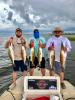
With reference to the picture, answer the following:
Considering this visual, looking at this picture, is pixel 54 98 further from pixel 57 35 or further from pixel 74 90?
pixel 57 35

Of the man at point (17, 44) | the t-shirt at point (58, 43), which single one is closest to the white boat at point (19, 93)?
the man at point (17, 44)

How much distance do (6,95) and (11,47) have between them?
1514mm

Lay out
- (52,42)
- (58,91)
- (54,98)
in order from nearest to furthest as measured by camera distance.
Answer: (54,98)
(58,91)
(52,42)

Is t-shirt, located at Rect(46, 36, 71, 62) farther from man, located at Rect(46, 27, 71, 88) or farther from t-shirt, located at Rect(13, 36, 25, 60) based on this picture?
t-shirt, located at Rect(13, 36, 25, 60)

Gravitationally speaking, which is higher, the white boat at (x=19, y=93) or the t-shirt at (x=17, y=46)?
the t-shirt at (x=17, y=46)

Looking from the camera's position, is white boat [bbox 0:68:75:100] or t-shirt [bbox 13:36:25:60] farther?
t-shirt [bbox 13:36:25:60]

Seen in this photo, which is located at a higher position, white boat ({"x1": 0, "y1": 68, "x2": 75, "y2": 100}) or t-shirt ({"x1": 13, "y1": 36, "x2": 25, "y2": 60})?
t-shirt ({"x1": 13, "y1": 36, "x2": 25, "y2": 60})

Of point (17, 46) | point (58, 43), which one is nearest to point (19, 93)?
point (17, 46)

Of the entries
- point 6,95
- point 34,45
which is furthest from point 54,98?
point 34,45

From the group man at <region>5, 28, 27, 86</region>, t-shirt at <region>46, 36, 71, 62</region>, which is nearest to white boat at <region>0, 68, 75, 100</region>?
man at <region>5, 28, 27, 86</region>

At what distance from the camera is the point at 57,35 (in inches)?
444

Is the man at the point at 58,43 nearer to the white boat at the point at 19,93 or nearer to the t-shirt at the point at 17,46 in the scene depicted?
the white boat at the point at 19,93

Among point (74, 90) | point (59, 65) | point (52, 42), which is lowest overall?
point (74, 90)

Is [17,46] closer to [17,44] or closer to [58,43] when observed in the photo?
[17,44]
